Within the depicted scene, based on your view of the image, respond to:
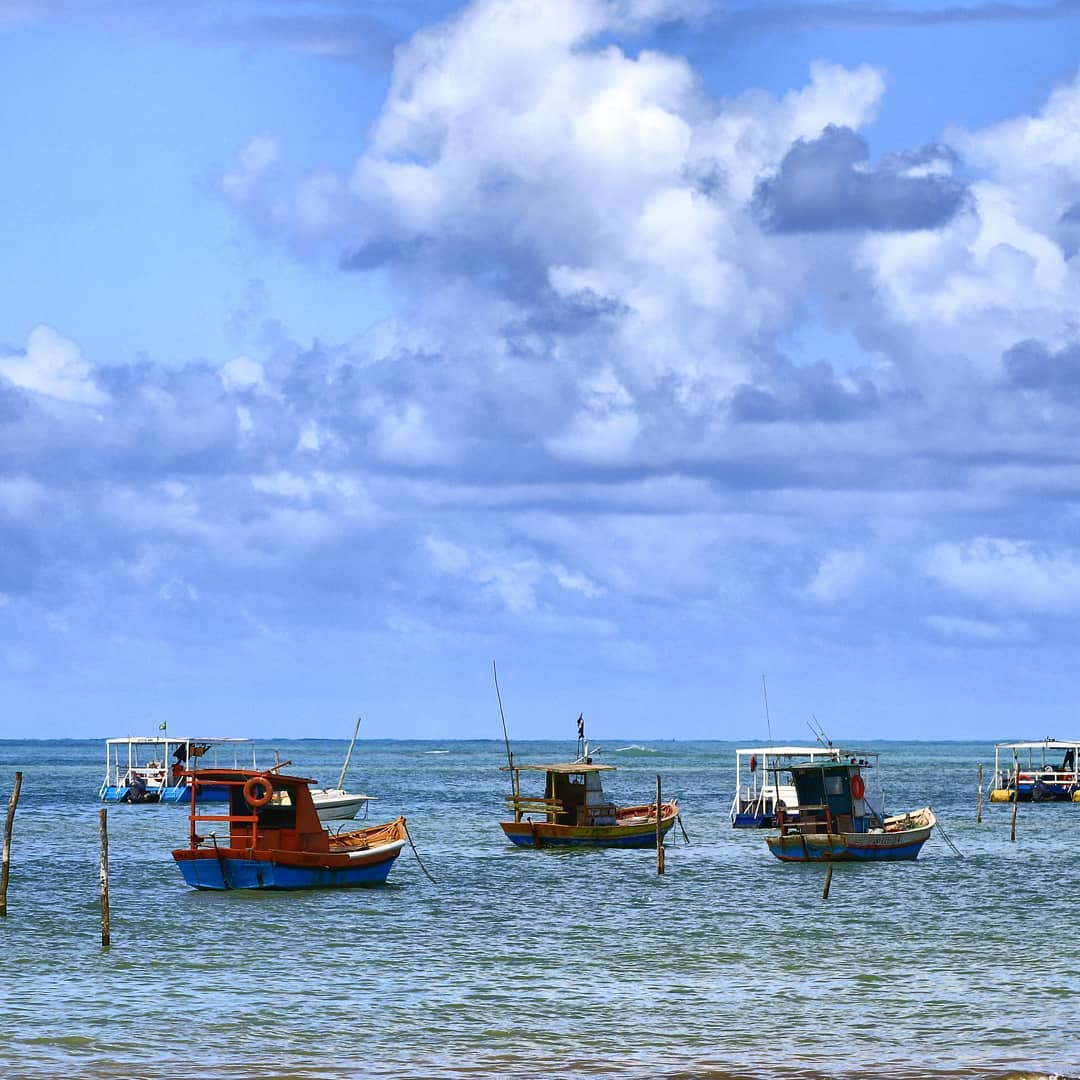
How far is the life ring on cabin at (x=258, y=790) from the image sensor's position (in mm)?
49938

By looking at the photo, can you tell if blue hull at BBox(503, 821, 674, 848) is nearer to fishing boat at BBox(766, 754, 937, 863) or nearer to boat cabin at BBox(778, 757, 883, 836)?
fishing boat at BBox(766, 754, 937, 863)

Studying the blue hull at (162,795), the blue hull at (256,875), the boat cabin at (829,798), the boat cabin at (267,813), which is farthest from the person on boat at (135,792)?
the boat cabin at (267,813)

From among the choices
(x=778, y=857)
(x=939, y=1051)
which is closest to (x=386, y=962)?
(x=939, y=1051)

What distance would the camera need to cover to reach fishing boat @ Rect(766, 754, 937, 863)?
62.2 metres

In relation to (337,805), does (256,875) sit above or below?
below

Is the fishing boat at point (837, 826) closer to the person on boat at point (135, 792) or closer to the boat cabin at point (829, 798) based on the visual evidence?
the boat cabin at point (829, 798)

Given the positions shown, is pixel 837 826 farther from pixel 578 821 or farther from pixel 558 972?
pixel 558 972

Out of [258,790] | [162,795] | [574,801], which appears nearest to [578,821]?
[574,801]

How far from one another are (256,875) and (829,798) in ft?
74.8

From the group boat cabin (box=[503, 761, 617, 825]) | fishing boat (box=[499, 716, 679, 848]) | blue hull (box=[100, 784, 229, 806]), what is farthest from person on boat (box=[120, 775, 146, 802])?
fishing boat (box=[499, 716, 679, 848])

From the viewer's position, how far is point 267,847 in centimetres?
5131

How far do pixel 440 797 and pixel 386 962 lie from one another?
295 ft

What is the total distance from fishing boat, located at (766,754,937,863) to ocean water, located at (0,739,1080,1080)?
1.00m

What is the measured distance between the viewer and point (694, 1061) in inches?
1104
